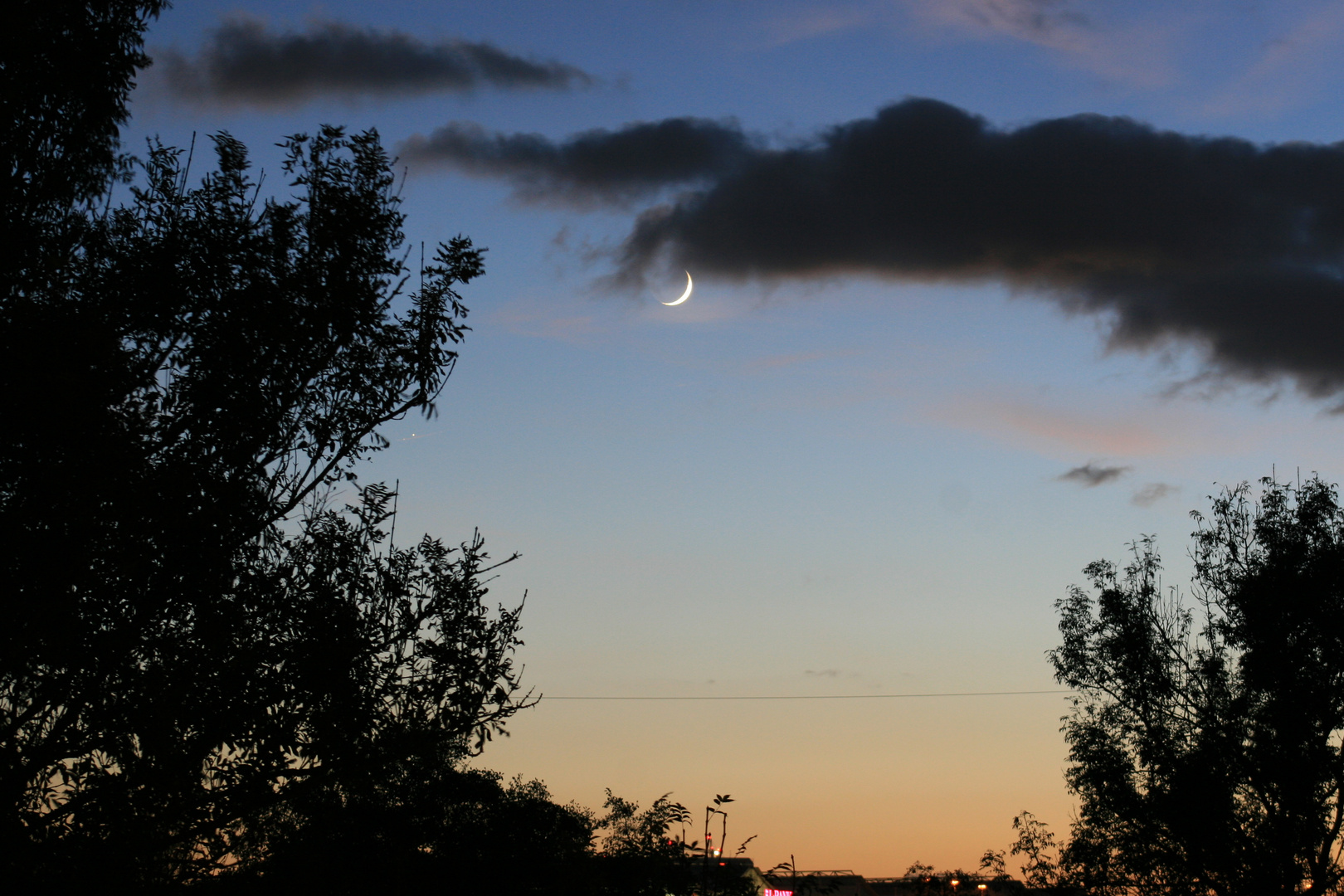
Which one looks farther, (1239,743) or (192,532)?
(1239,743)

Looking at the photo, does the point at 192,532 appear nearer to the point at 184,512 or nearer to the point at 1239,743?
the point at 184,512

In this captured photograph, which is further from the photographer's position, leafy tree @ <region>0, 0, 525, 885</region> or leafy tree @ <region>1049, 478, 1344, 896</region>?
leafy tree @ <region>1049, 478, 1344, 896</region>

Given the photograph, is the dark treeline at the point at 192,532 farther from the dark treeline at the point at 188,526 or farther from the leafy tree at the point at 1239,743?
the leafy tree at the point at 1239,743

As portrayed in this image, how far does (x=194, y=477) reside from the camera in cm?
1227

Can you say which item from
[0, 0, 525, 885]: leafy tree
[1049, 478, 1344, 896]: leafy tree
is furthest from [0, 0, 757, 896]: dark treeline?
[1049, 478, 1344, 896]: leafy tree

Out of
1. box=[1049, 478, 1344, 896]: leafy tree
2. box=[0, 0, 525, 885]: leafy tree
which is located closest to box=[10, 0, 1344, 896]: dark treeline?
box=[0, 0, 525, 885]: leafy tree

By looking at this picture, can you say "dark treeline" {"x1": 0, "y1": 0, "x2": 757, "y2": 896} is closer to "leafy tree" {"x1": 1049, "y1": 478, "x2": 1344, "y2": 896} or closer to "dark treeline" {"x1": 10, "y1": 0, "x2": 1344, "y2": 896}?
"dark treeline" {"x1": 10, "y1": 0, "x2": 1344, "y2": 896}

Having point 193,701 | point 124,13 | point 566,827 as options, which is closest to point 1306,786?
point 566,827

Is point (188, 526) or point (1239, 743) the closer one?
Result: point (188, 526)

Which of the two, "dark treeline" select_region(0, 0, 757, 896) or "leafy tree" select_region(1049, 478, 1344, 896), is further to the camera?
"leafy tree" select_region(1049, 478, 1344, 896)

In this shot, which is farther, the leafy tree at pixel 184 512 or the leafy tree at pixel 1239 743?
the leafy tree at pixel 1239 743

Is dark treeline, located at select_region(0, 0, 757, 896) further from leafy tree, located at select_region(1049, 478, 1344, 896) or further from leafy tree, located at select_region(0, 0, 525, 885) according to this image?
leafy tree, located at select_region(1049, 478, 1344, 896)

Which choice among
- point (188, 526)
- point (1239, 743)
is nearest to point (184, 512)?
point (188, 526)

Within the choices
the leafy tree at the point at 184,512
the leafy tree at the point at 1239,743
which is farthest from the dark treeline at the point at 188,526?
the leafy tree at the point at 1239,743
